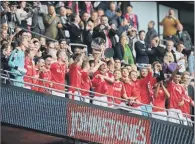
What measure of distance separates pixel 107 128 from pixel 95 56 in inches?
63.8

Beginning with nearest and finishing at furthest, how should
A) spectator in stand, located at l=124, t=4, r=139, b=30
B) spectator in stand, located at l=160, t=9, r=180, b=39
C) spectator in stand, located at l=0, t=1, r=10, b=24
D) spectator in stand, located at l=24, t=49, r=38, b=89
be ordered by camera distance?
spectator in stand, located at l=24, t=49, r=38, b=89
spectator in stand, located at l=0, t=1, r=10, b=24
spectator in stand, located at l=124, t=4, r=139, b=30
spectator in stand, located at l=160, t=9, r=180, b=39

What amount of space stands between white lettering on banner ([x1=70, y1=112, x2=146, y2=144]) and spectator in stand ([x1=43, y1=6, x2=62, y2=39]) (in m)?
3.45

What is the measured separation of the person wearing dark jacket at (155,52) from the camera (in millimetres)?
23906

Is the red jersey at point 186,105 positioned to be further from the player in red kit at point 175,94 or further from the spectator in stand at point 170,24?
the spectator in stand at point 170,24

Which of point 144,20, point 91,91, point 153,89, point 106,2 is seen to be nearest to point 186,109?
point 153,89

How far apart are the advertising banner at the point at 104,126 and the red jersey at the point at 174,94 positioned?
89cm

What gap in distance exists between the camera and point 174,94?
2116 centimetres

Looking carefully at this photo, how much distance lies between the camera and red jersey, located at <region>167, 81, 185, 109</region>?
21.1 meters

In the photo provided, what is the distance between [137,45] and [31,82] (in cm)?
418

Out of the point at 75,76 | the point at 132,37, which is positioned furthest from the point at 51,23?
the point at 75,76

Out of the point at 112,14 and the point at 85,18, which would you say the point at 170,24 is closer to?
the point at 112,14

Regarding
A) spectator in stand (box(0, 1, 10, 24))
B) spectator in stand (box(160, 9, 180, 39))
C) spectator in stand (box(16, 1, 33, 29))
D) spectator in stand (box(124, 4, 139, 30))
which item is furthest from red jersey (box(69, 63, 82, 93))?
spectator in stand (box(160, 9, 180, 39))

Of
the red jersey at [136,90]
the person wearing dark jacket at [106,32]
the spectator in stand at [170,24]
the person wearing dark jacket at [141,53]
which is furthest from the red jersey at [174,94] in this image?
the spectator in stand at [170,24]

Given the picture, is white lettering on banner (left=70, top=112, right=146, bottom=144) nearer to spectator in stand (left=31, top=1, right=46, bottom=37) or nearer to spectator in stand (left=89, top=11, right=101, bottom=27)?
spectator in stand (left=31, top=1, right=46, bottom=37)
